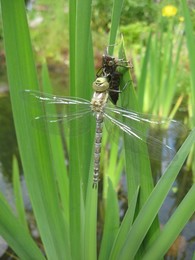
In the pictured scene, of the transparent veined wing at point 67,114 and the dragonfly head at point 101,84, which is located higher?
the dragonfly head at point 101,84

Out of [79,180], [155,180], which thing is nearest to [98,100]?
[79,180]

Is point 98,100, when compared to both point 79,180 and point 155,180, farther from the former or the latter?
point 155,180

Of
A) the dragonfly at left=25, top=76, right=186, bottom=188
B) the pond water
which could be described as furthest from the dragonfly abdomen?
the pond water

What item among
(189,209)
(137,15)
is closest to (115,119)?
(189,209)

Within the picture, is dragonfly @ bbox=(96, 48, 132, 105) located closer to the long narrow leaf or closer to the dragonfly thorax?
the dragonfly thorax

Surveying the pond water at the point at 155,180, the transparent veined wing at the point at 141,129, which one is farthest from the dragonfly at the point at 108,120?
the pond water at the point at 155,180

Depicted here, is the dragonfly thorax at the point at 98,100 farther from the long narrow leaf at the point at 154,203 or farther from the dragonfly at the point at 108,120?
the long narrow leaf at the point at 154,203

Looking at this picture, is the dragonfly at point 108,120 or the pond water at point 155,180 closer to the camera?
the dragonfly at point 108,120
